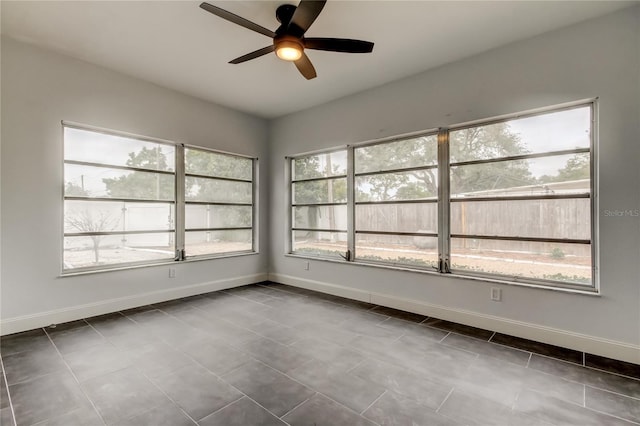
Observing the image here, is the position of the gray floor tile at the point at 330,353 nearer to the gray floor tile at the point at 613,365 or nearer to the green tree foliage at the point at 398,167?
the gray floor tile at the point at 613,365

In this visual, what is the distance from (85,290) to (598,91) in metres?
5.94

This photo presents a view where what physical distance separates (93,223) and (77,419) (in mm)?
2673

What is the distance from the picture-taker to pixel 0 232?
3133 mm

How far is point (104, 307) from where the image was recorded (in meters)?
3.82

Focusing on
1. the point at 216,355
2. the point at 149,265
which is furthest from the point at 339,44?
the point at 149,265

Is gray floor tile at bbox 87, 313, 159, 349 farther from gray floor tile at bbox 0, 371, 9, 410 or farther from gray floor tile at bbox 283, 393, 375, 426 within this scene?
gray floor tile at bbox 283, 393, 375, 426

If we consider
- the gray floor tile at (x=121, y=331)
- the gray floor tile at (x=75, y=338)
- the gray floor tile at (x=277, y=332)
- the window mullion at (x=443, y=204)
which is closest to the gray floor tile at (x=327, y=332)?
the gray floor tile at (x=277, y=332)

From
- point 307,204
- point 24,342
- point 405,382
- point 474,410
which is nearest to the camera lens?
point 474,410

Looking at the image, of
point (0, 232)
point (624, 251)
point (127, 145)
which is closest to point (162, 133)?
point (127, 145)

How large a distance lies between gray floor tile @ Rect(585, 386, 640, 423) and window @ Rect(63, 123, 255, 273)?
4813 millimetres

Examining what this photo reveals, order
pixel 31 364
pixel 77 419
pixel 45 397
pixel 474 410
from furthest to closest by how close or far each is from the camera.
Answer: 1. pixel 31 364
2. pixel 45 397
3. pixel 474 410
4. pixel 77 419

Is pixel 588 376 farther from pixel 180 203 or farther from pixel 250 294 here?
pixel 180 203

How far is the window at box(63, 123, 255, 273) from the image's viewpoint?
12.2 feet

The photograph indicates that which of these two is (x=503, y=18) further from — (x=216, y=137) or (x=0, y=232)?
(x=0, y=232)
